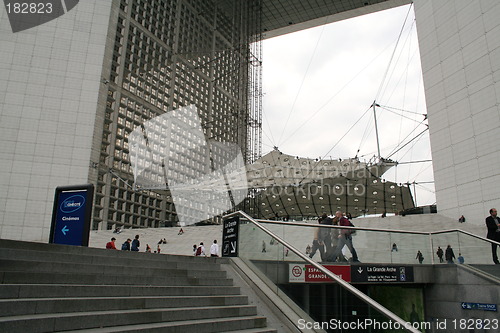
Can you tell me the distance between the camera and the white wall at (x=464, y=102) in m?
19.4

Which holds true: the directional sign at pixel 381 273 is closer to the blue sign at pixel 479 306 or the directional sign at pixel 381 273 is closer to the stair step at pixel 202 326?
the blue sign at pixel 479 306

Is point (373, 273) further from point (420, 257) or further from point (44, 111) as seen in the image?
point (44, 111)

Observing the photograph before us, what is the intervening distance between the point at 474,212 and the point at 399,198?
11582 millimetres

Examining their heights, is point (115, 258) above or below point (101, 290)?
above

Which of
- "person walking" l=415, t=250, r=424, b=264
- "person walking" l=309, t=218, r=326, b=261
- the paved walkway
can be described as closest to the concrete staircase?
the paved walkway

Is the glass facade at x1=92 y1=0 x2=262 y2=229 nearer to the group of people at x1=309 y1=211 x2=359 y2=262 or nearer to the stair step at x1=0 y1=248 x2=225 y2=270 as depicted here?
the group of people at x1=309 y1=211 x2=359 y2=262

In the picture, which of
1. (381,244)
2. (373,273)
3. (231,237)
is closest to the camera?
(231,237)

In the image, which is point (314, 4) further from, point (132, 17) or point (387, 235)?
point (387, 235)

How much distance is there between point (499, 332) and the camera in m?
9.48

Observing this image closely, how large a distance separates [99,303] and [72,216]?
490 cm

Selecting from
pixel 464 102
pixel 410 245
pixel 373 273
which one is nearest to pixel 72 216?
pixel 373 273

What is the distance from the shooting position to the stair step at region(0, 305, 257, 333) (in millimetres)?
3702

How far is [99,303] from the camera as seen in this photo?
4.60m

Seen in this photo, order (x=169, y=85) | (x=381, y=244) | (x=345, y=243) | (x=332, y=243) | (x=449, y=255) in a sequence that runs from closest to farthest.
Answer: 1. (x=332, y=243)
2. (x=345, y=243)
3. (x=381, y=244)
4. (x=449, y=255)
5. (x=169, y=85)
